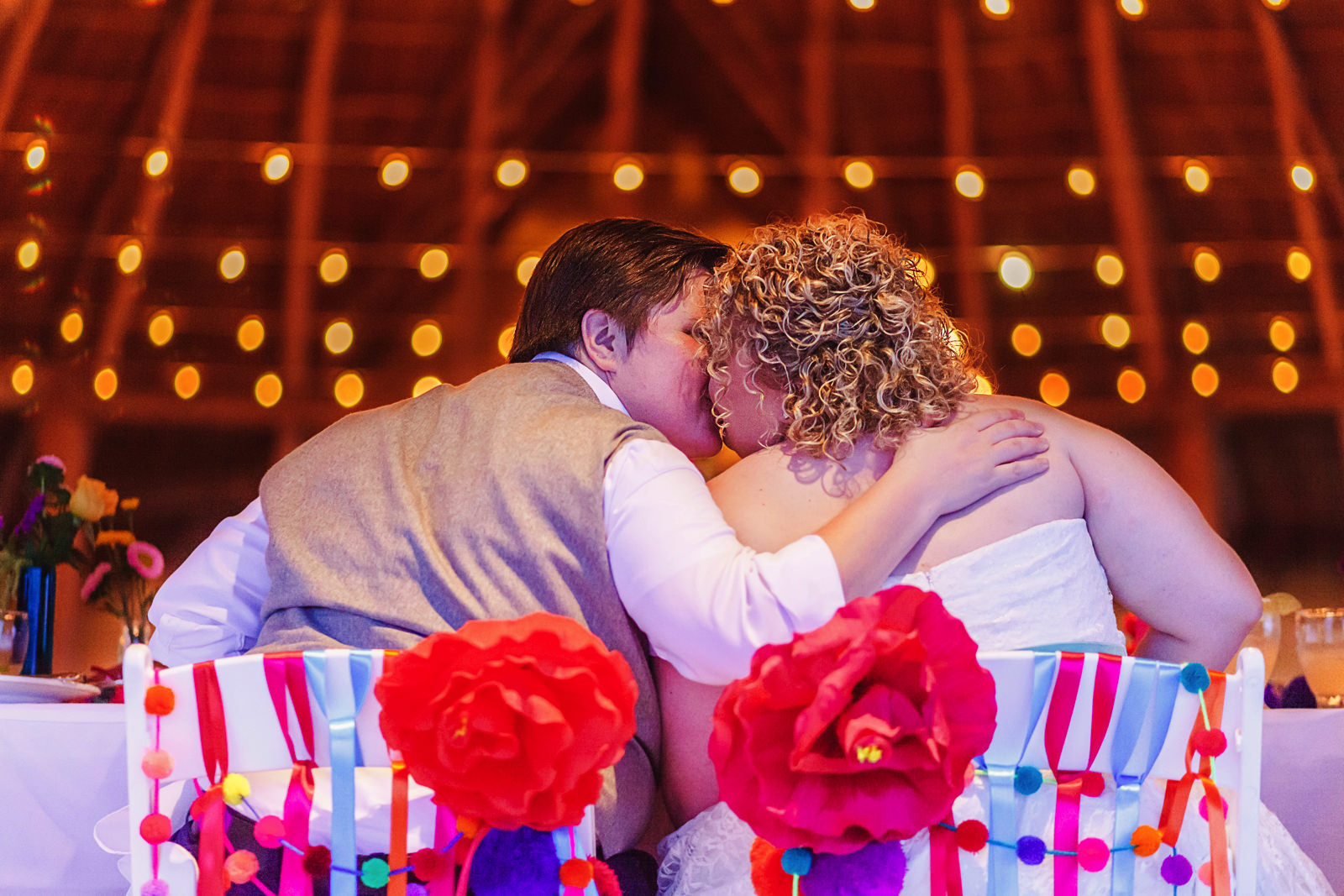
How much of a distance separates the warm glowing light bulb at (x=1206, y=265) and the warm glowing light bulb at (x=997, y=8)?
102cm

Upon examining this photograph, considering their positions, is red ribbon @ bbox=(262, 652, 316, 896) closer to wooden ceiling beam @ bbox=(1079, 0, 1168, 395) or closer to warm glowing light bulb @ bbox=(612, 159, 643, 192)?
warm glowing light bulb @ bbox=(612, 159, 643, 192)

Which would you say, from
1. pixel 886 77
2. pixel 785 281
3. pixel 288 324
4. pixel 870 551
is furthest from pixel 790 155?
pixel 870 551

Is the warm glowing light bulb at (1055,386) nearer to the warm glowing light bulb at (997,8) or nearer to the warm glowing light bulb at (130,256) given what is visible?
the warm glowing light bulb at (997,8)

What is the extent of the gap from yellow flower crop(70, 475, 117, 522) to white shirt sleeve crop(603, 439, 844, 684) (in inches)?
53.9

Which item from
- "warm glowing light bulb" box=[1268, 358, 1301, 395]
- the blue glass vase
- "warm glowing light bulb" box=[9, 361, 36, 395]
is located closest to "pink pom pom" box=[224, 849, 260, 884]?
the blue glass vase

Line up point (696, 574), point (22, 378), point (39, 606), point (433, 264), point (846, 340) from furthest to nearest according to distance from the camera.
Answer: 1. point (433, 264)
2. point (22, 378)
3. point (39, 606)
4. point (846, 340)
5. point (696, 574)

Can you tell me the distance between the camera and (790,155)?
428cm

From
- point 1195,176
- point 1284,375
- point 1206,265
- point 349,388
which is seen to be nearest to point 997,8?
point 1195,176

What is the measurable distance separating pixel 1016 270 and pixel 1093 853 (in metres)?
3.37

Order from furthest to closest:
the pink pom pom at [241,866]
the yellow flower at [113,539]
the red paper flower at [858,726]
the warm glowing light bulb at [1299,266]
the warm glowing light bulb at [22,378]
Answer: the warm glowing light bulb at [1299,266] → the warm glowing light bulb at [22,378] → the yellow flower at [113,539] → the pink pom pom at [241,866] → the red paper flower at [858,726]

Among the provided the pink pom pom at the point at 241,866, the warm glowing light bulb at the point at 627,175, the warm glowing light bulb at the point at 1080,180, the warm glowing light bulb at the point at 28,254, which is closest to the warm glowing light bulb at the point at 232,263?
the warm glowing light bulb at the point at 28,254

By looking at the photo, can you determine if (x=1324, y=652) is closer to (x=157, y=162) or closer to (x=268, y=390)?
(x=268, y=390)

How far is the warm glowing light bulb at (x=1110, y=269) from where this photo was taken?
4.16 meters

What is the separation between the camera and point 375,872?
3.27 feet
